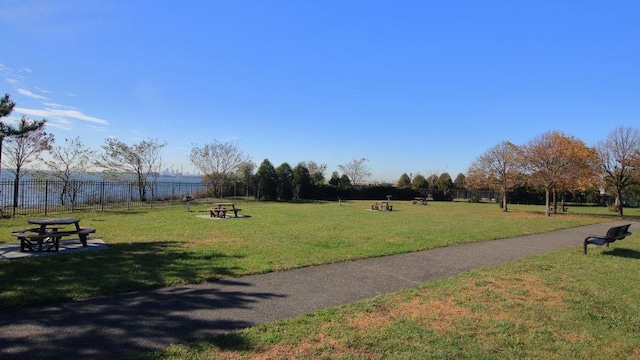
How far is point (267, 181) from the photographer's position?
32281mm

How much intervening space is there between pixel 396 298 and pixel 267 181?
27.6 meters

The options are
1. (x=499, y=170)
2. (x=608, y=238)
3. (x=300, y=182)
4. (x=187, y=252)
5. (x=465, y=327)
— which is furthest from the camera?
(x=300, y=182)

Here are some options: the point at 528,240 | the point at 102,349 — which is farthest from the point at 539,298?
the point at 528,240

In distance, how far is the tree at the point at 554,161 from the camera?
23016 mm

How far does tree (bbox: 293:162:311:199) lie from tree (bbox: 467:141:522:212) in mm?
15548

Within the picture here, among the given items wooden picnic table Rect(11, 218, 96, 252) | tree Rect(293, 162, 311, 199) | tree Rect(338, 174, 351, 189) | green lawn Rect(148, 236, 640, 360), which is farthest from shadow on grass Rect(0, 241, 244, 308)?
tree Rect(338, 174, 351, 189)

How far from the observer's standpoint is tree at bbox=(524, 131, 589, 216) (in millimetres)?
23016

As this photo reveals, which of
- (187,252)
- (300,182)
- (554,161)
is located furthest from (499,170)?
(187,252)

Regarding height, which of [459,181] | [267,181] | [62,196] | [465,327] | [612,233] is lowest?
[465,327]

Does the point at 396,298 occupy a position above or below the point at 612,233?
below

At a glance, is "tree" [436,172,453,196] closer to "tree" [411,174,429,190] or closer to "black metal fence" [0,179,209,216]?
"tree" [411,174,429,190]

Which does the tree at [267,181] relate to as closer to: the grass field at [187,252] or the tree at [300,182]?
the tree at [300,182]

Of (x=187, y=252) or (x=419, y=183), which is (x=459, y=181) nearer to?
(x=419, y=183)

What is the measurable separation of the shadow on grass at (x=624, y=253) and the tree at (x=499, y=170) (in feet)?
58.7
